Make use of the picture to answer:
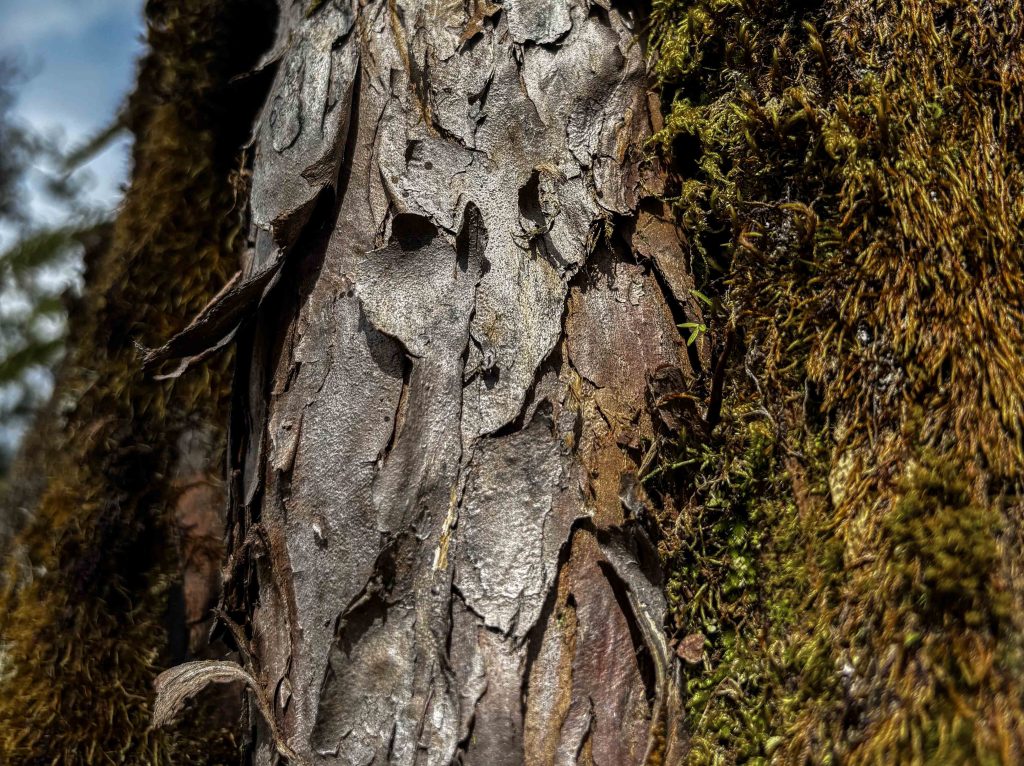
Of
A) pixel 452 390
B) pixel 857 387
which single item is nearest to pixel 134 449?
Result: pixel 452 390

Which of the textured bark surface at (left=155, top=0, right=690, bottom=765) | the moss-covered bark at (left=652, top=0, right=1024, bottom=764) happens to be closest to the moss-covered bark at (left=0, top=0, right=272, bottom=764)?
the textured bark surface at (left=155, top=0, right=690, bottom=765)

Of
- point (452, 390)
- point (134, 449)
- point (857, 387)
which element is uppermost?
point (134, 449)

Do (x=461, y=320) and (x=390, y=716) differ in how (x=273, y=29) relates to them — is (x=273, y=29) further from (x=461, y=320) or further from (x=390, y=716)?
(x=390, y=716)

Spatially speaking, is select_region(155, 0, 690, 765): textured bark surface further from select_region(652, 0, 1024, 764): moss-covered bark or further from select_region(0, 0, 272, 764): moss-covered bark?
select_region(0, 0, 272, 764): moss-covered bark

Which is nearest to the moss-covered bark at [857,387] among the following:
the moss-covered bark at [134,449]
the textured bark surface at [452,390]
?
the textured bark surface at [452,390]

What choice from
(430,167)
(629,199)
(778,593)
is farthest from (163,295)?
(778,593)

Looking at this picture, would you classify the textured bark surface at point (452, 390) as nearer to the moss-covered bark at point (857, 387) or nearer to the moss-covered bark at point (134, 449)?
the moss-covered bark at point (857, 387)

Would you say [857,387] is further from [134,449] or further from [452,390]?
[134,449]
